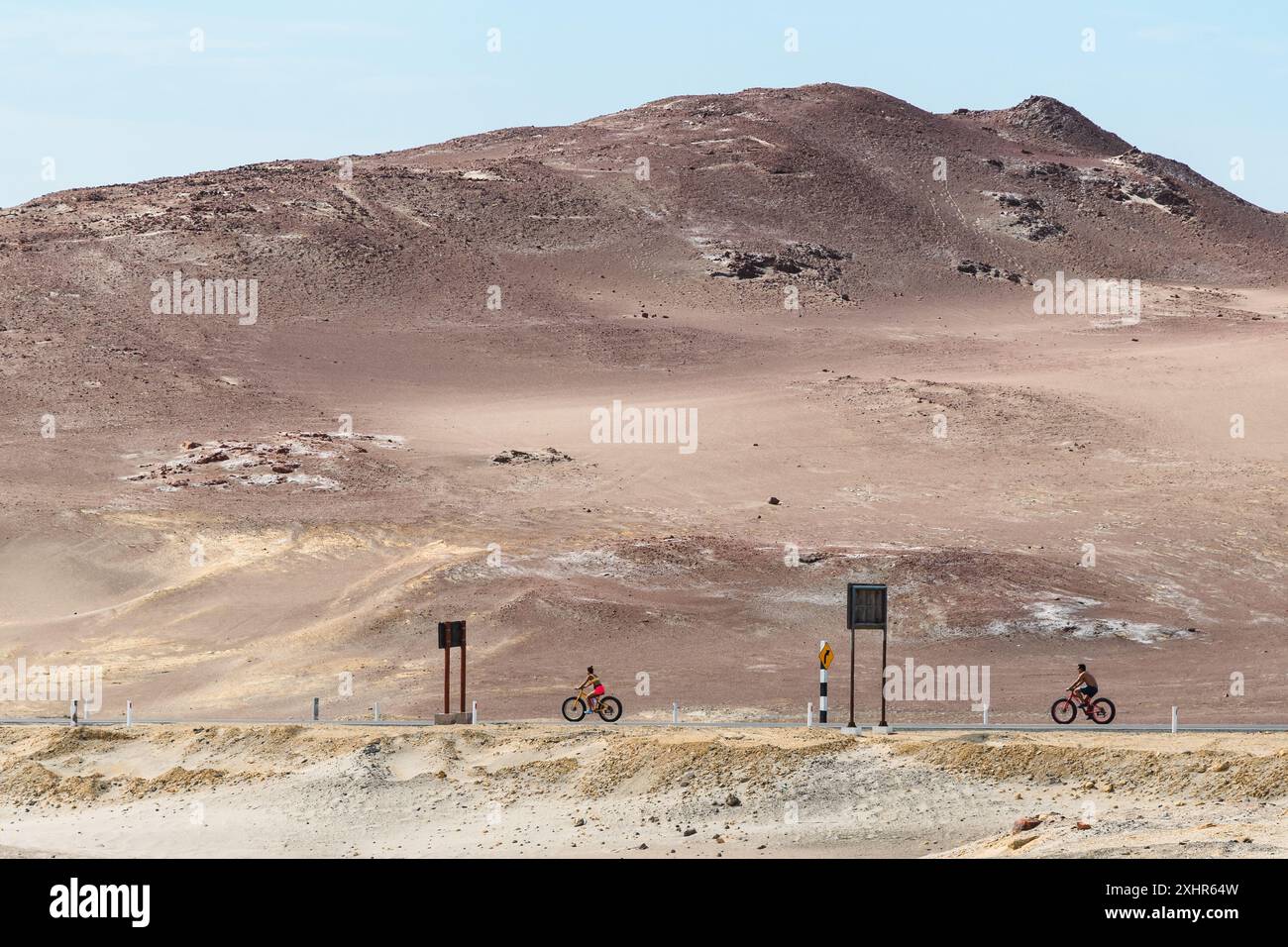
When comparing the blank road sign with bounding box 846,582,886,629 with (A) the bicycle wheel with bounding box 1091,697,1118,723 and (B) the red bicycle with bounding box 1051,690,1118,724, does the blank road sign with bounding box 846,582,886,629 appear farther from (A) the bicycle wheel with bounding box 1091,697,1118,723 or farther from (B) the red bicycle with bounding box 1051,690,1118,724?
(A) the bicycle wheel with bounding box 1091,697,1118,723

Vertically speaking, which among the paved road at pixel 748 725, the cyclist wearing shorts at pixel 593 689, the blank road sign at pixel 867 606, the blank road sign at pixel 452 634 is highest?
the blank road sign at pixel 867 606

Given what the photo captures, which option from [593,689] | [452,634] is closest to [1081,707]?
[593,689]

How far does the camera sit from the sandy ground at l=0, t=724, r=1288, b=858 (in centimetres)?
2356

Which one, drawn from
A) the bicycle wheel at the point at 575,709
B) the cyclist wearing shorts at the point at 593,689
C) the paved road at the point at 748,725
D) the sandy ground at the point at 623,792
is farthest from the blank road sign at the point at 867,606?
the bicycle wheel at the point at 575,709

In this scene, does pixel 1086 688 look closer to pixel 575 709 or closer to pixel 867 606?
pixel 867 606

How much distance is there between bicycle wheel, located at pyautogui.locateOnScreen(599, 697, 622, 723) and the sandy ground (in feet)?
9.06

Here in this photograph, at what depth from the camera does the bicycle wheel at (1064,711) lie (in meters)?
31.8

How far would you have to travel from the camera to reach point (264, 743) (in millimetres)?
29031

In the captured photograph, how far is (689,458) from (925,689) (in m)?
26.1

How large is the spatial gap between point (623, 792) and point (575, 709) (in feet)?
20.9

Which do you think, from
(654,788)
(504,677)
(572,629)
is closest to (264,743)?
(654,788)

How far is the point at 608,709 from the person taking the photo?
3234 centimetres

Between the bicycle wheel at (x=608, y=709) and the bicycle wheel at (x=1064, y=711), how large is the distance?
8176mm

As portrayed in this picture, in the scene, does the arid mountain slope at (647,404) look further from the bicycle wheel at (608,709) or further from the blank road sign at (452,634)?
the blank road sign at (452,634)
